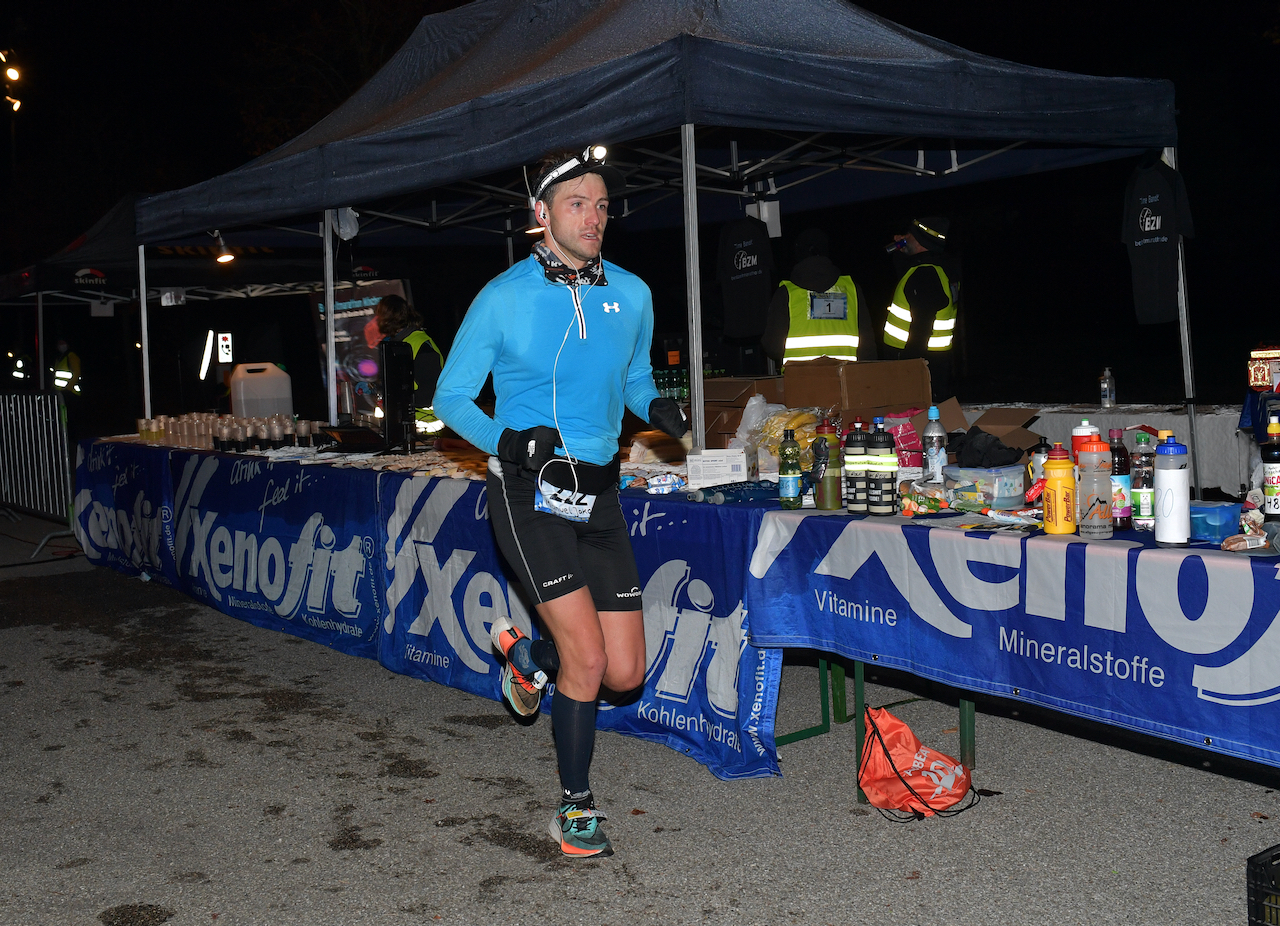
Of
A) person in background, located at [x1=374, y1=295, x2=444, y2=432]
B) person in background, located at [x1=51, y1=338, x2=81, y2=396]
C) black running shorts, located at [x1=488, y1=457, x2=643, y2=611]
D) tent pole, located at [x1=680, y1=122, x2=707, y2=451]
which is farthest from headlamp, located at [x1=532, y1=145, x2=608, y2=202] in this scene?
person in background, located at [x1=51, y1=338, x2=81, y2=396]

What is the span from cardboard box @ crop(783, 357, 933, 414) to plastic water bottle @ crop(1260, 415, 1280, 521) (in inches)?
96.4

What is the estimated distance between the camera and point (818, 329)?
22.7 feet

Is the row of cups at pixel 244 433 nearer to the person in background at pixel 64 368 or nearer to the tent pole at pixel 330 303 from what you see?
the tent pole at pixel 330 303

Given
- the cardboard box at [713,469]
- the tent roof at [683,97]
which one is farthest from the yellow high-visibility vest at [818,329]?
the cardboard box at [713,469]

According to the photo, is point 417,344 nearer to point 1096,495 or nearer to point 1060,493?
point 1060,493

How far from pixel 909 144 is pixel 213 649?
521 centimetres

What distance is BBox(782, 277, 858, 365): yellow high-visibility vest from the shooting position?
6.93m

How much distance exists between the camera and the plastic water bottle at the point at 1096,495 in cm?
333

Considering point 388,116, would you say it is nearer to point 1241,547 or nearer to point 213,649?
point 213,649

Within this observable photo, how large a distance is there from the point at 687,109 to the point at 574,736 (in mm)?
2587

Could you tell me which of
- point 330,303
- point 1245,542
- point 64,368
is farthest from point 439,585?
point 64,368

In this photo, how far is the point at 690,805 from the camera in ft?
13.2

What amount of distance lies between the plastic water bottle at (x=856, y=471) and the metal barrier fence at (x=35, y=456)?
9.63 meters

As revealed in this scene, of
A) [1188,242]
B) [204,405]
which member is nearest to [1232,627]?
[1188,242]
